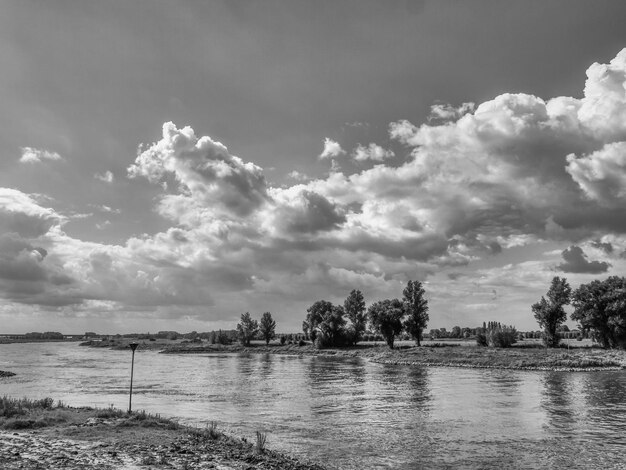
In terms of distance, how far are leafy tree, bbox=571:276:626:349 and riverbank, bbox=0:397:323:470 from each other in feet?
345

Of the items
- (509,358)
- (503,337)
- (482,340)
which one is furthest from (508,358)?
(482,340)

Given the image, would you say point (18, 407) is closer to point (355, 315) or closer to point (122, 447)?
point (122, 447)

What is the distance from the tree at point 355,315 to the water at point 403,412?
9241 cm

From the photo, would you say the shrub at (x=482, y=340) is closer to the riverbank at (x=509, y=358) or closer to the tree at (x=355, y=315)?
the riverbank at (x=509, y=358)

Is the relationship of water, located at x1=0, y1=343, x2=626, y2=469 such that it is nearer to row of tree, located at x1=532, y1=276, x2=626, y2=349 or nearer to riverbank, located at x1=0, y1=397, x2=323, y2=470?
riverbank, located at x1=0, y1=397, x2=323, y2=470

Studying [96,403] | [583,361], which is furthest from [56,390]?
[583,361]

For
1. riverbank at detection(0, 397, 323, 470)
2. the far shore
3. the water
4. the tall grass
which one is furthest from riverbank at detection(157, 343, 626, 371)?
the tall grass

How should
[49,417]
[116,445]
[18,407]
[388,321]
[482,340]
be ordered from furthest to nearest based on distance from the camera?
[388,321] → [482,340] → [18,407] → [49,417] → [116,445]

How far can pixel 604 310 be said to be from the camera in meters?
110

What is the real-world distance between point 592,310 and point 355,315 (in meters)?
82.2

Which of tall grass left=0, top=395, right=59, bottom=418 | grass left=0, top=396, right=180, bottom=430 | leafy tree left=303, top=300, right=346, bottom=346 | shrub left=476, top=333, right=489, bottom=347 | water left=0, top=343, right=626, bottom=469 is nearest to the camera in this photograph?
water left=0, top=343, right=626, bottom=469

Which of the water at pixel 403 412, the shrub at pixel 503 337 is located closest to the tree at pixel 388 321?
the shrub at pixel 503 337

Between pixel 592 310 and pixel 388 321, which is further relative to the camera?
pixel 388 321

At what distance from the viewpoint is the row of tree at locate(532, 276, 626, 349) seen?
107 meters
